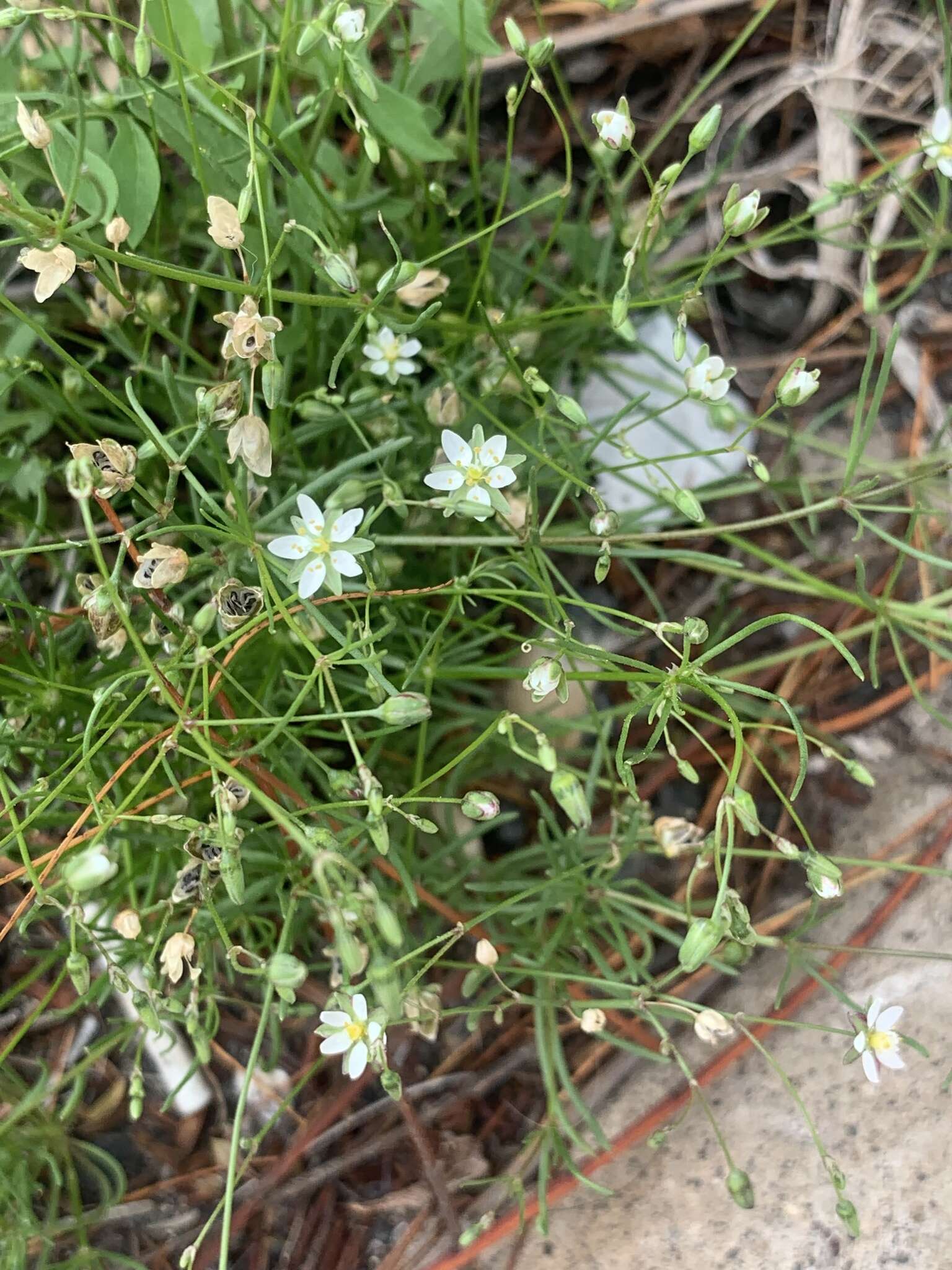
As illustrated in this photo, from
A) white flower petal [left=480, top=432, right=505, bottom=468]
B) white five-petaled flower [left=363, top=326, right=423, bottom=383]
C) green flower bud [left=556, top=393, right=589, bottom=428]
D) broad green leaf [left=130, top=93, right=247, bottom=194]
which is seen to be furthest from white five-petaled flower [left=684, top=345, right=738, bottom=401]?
broad green leaf [left=130, top=93, right=247, bottom=194]

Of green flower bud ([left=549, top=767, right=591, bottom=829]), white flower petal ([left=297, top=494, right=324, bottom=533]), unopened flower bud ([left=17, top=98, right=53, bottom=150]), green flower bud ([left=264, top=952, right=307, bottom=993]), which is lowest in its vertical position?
green flower bud ([left=549, top=767, right=591, bottom=829])

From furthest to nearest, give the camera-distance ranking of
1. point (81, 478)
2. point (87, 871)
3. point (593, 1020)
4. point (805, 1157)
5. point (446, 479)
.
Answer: point (805, 1157) → point (593, 1020) → point (446, 479) → point (81, 478) → point (87, 871)

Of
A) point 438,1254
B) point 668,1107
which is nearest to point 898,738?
point 668,1107

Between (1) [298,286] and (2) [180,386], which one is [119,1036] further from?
(1) [298,286]

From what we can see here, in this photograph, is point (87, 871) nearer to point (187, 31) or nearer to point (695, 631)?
point (695, 631)

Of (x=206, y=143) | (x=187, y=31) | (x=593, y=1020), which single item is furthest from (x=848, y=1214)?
(x=187, y=31)

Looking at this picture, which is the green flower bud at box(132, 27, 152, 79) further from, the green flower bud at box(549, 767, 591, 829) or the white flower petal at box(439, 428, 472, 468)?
the green flower bud at box(549, 767, 591, 829)
